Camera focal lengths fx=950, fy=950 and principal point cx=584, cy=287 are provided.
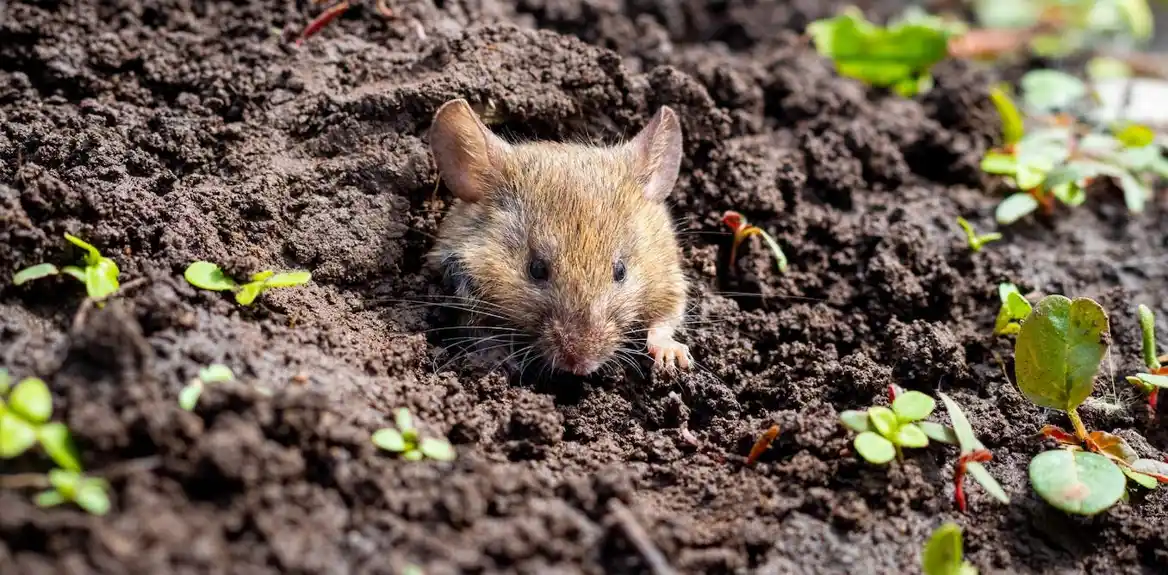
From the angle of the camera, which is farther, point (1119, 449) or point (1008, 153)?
point (1008, 153)

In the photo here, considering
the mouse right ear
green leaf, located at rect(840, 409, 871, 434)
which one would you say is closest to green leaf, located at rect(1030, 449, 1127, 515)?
green leaf, located at rect(840, 409, 871, 434)

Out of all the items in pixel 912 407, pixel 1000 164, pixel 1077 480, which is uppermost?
pixel 1000 164

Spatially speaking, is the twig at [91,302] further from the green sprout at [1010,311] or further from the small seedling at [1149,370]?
the small seedling at [1149,370]

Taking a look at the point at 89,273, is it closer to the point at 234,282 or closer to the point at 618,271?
the point at 234,282

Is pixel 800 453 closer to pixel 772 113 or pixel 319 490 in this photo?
pixel 319 490

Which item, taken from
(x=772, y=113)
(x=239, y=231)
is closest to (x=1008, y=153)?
(x=772, y=113)

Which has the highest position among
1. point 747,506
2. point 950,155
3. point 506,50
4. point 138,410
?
point 506,50

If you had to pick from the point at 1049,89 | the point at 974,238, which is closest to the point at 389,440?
the point at 974,238

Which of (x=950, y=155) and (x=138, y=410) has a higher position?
(x=138, y=410)
